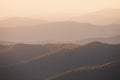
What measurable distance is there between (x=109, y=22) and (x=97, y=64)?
0.46 m

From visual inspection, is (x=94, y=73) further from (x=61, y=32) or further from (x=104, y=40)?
(x=61, y=32)

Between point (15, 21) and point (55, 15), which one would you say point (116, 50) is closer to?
point (55, 15)

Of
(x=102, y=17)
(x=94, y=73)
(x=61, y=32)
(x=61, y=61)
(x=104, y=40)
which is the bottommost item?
(x=94, y=73)

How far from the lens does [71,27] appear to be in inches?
111

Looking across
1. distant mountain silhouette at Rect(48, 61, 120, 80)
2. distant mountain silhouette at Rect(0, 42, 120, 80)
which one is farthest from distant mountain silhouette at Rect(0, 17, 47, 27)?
distant mountain silhouette at Rect(48, 61, 120, 80)

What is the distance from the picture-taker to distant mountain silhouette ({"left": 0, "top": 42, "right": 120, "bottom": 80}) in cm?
276

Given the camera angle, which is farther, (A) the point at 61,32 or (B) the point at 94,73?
(A) the point at 61,32

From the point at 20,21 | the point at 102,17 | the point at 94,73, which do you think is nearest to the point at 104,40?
the point at 102,17

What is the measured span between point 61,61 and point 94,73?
0.35 metres

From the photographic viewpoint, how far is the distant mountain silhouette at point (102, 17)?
2.82 meters

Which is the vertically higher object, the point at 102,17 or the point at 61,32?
the point at 102,17

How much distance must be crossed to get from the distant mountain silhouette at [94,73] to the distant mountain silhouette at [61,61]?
4 centimetres

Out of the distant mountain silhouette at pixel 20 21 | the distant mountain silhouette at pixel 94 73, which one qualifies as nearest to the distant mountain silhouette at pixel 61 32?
the distant mountain silhouette at pixel 20 21

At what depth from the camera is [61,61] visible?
2.78 m
